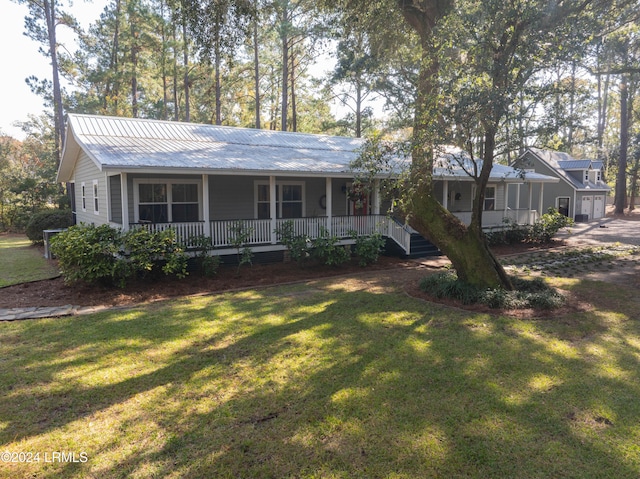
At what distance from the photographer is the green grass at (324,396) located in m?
3.18

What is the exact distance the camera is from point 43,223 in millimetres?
17562

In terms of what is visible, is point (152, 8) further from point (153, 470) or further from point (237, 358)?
point (153, 470)

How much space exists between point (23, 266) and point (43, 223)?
6763 mm

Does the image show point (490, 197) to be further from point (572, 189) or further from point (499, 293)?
point (572, 189)

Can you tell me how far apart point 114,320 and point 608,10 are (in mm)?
13561

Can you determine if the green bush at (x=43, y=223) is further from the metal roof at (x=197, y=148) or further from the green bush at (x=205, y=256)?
the green bush at (x=205, y=256)

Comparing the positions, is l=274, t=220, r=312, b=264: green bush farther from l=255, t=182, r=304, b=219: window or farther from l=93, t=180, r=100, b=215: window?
l=93, t=180, r=100, b=215: window

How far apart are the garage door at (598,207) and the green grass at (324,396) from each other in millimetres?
30304

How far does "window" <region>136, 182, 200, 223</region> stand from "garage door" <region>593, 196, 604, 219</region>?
107 feet

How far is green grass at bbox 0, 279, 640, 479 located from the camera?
125 inches

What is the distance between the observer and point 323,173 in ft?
37.6

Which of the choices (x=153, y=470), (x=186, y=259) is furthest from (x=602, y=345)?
(x=186, y=259)

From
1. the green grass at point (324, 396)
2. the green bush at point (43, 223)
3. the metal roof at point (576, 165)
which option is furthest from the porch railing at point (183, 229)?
the metal roof at point (576, 165)

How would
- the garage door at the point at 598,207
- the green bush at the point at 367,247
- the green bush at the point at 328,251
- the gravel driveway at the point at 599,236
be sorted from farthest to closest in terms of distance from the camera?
1. the garage door at the point at 598,207
2. the gravel driveway at the point at 599,236
3. the green bush at the point at 367,247
4. the green bush at the point at 328,251
